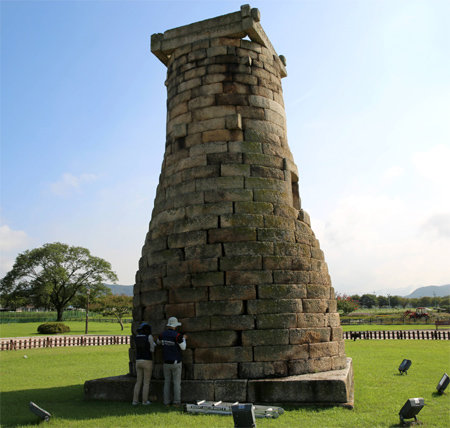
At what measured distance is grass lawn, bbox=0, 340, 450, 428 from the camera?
6660 millimetres

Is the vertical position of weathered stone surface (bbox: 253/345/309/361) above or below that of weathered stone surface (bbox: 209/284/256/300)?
below

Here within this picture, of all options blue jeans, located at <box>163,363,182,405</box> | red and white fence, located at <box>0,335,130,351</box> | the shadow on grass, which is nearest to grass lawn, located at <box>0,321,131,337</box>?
red and white fence, located at <box>0,335,130,351</box>

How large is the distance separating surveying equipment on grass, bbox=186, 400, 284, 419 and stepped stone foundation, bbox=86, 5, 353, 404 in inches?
16.2

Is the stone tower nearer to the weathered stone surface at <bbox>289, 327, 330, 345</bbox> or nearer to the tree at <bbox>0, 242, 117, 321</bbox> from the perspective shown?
the weathered stone surface at <bbox>289, 327, 330, 345</bbox>

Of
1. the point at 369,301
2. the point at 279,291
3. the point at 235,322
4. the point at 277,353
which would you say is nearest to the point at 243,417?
the point at 277,353

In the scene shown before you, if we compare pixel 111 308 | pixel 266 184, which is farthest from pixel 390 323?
pixel 266 184

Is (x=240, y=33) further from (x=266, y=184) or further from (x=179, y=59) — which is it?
(x=266, y=184)

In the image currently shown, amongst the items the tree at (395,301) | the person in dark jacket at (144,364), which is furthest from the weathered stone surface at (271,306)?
the tree at (395,301)

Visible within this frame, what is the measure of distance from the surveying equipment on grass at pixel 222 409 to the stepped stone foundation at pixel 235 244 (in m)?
0.41

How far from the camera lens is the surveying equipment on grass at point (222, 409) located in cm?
683

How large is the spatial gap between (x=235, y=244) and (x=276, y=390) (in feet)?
9.57

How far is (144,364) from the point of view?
8055 millimetres

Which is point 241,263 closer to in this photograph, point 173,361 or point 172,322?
point 172,322

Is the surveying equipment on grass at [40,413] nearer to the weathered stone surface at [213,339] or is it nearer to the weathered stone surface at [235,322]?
the weathered stone surface at [213,339]
